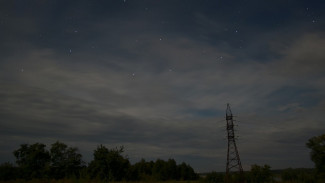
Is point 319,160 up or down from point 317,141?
down

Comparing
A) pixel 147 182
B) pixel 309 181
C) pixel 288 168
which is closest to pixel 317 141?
pixel 288 168

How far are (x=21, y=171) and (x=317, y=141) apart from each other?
277 feet

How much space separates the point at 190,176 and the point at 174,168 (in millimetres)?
10706

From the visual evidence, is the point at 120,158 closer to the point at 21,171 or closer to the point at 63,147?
the point at 63,147

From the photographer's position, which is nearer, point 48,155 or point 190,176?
point 48,155

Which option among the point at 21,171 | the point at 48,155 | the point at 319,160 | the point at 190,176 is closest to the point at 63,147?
the point at 48,155

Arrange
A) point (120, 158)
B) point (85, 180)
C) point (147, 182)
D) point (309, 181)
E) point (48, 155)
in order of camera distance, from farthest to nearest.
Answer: point (48, 155) < point (120, 158) < point (309, 181) < point (147, 182) < point (85, 180)

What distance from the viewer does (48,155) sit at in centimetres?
7625

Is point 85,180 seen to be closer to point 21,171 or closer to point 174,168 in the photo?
point 21,171

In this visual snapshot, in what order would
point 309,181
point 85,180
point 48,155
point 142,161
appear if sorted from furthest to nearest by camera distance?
point 142,161 → point 48,155 → point 309,181 → point 85,180

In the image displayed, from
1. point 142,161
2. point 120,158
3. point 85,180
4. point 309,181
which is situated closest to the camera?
point 85,180

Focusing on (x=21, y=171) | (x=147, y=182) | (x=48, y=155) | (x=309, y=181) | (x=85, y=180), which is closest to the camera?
(x=85, y=180)

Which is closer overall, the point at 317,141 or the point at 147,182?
the point at 147,182

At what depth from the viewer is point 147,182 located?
16203 mm
